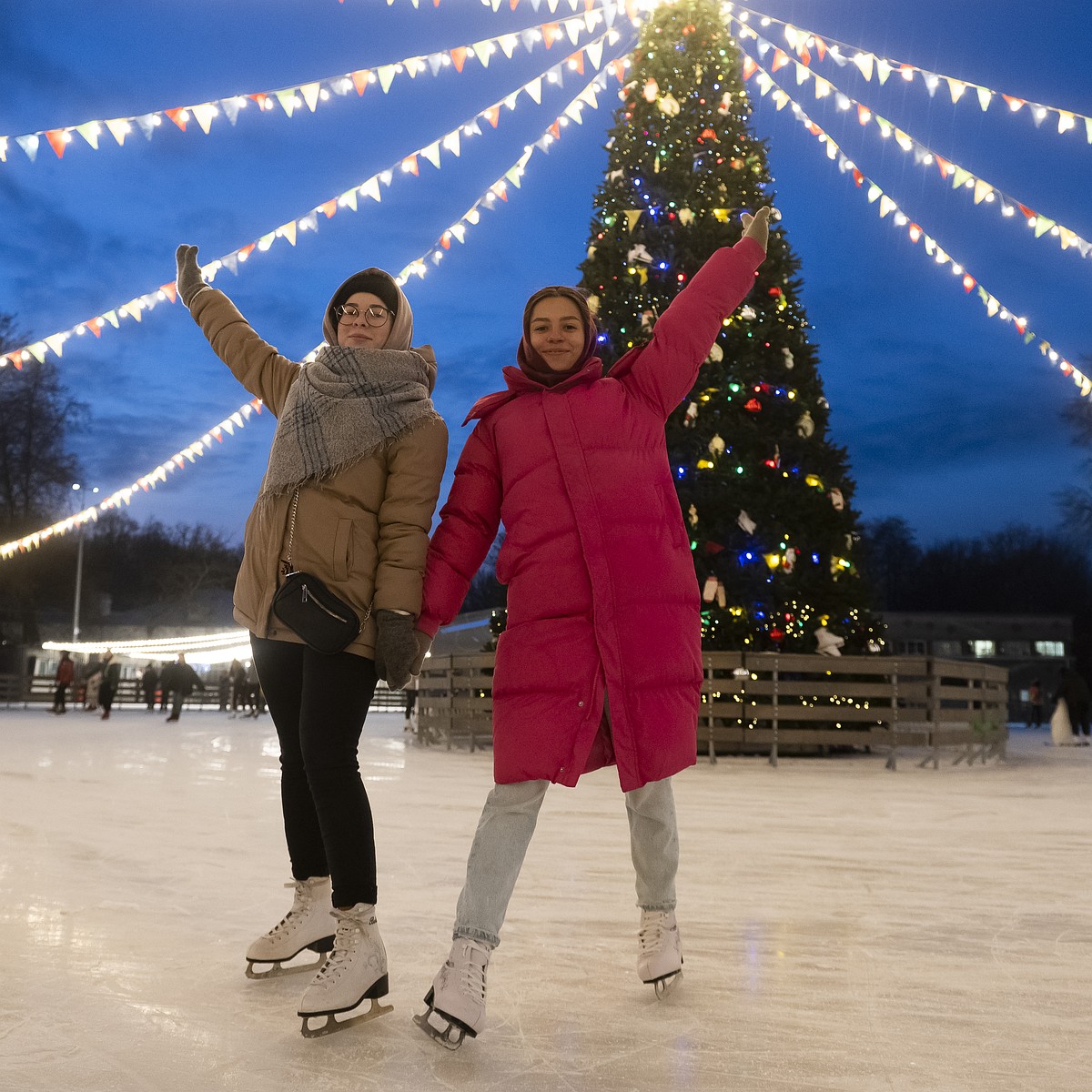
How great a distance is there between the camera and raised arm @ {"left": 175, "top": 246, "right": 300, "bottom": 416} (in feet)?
8.52

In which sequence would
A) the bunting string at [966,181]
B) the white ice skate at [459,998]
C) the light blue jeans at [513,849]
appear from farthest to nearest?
the bunting string at [966,181] → the light blue jeans at [513,849] → the white ice skate at [459,998]

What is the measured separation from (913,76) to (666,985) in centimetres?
648

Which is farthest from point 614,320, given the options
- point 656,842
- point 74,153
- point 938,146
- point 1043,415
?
point 1043,415

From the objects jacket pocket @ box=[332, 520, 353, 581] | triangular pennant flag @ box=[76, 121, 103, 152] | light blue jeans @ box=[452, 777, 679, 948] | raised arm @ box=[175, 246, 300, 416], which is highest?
triangular pennant flag @ box=[76, 121, 103, 152]

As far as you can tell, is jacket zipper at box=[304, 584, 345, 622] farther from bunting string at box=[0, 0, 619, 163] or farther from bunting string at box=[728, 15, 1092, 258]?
bunting string at box=[728, 15, 1092, 258]

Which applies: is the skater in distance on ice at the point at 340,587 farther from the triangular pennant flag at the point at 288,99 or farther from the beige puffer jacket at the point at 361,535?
the triangular pennant flag at the point at 288,99

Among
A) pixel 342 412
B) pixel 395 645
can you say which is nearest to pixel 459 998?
pixel 395 645

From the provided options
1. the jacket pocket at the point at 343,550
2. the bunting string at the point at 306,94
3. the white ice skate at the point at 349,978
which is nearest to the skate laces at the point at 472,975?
the white ice skate at the point at 349,978

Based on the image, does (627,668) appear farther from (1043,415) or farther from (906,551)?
(1043,415)

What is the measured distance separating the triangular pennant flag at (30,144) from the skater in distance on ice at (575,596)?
474cm

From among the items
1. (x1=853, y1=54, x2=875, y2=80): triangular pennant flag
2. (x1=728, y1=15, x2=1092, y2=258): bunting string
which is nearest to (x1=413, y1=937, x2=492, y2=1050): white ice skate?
(x1=853, y1=54, x2=875, y2=80): triangular pennant flag

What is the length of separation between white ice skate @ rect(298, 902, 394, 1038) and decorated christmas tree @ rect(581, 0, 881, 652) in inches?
277

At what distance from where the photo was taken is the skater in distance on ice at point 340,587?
216 centimetres

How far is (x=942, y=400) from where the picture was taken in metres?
79.8
